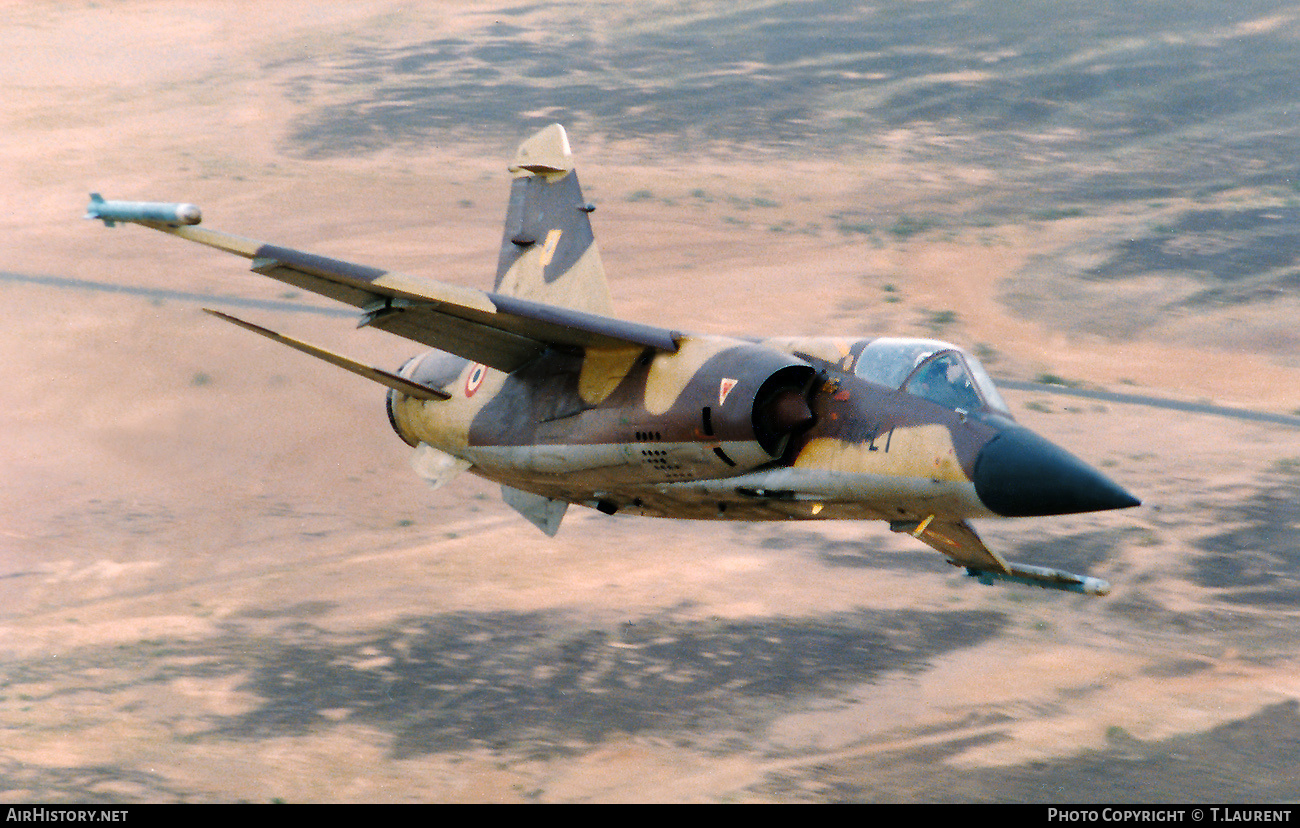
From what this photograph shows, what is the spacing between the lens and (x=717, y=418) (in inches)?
724

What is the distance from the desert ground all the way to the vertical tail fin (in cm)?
650

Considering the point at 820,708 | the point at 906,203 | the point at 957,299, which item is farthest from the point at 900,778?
the point at 906,203

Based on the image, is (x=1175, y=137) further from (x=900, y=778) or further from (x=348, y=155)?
(x=900, y=778)

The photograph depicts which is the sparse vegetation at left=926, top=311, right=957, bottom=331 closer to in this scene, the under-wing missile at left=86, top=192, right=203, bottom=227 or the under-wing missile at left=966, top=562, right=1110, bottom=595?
the under-wing missile at left=966, top=562, right=1110, bottom=595

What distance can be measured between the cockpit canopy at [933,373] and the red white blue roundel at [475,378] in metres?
6.31

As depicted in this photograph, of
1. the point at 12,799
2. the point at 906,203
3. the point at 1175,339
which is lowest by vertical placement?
the point at 12,799

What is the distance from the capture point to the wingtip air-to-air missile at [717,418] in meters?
17.5

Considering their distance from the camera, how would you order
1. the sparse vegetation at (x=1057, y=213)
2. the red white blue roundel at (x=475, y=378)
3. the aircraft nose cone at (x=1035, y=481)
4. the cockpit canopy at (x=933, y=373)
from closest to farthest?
the aircraft nose cone at (x=1035, y=481), the cockpit canopy at (x=933, y=373), the red white blue roundel at (x=475, y=378), the sparse vegetation at (x=1057, y=213)

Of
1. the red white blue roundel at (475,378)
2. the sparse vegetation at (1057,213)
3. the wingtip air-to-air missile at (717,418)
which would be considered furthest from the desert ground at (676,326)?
the red white blue roundel at (475,378)

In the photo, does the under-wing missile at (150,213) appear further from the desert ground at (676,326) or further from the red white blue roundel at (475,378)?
the desert ground at (676,326)

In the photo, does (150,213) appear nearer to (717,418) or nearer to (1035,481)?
(717,418)

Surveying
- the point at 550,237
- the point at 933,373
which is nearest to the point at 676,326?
the point at 550,237

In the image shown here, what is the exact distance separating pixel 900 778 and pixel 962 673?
3736 mm

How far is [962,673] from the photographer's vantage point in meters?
24.8
